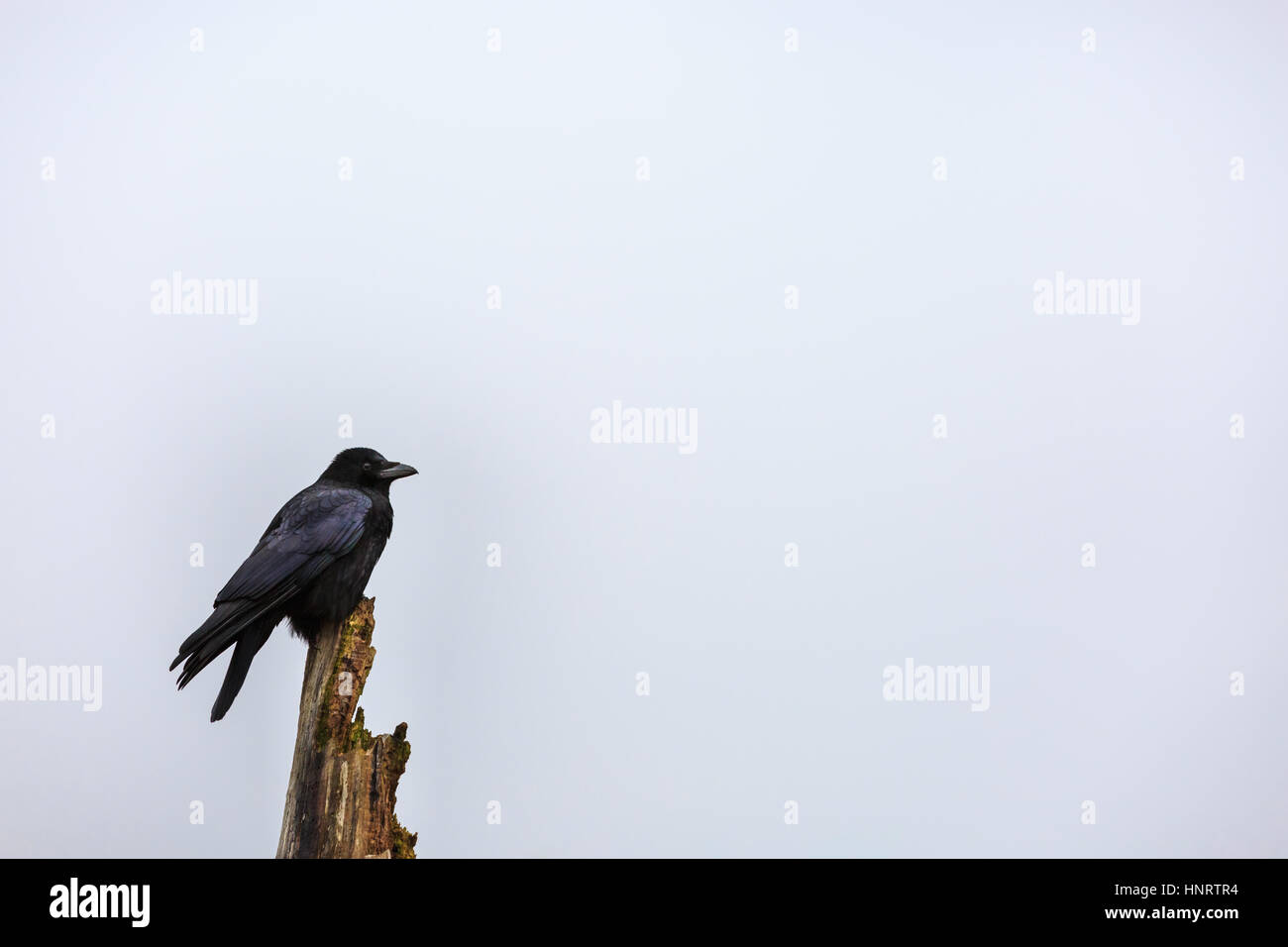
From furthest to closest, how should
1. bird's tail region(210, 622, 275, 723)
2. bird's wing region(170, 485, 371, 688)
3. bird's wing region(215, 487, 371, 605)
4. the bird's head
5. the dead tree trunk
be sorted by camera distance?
the bird's head → bird's wing region(215, 487, 371, 605) → bird's wing region(170, 485, 371, 688) → bird's tail region(210, 622, 275, 723) → the dead tree trunk

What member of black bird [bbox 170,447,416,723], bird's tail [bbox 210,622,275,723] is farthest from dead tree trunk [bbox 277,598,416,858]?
black bird [bbox 170,447,416,723]

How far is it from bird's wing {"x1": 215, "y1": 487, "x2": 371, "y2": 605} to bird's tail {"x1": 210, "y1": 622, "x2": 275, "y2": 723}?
0.30 meters

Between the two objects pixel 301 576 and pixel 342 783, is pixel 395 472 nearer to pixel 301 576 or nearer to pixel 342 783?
pixel 301 576

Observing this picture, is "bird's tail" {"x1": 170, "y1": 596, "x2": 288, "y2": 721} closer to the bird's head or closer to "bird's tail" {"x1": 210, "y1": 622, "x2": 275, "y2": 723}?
"bird's tail" {"x1": 210, "y1": 622, "x2": 275, "y2": 723}

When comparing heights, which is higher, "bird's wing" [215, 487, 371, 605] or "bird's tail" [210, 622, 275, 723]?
"bird's wing" [215, 487, 371, 605]

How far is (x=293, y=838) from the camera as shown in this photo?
527cm

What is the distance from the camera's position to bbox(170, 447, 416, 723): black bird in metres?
6.10

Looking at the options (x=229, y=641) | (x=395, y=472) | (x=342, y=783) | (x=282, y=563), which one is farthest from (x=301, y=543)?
(x=342, y=783)

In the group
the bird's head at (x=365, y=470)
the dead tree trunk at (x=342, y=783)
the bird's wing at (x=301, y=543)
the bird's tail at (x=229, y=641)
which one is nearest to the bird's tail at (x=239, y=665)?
the bird's tail at (x=229, y=641)

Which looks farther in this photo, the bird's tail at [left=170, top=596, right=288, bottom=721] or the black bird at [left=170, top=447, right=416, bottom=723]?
the black bird at [left=170, top=447, right=416, bottom=723]

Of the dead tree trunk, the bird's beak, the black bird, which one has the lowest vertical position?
the dead tree trunk

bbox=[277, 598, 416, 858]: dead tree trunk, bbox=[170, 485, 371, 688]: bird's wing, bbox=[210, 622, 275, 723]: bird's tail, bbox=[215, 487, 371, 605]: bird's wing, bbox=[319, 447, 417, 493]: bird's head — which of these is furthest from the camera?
bbox=[319, 447, 417, 493]: bird's head
